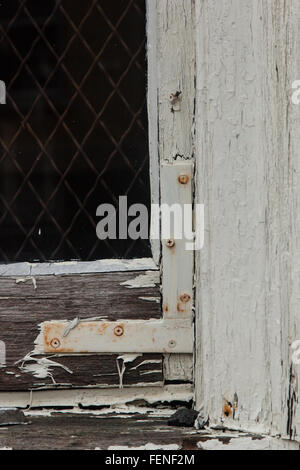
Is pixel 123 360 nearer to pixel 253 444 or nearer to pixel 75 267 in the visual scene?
pixel 75 267

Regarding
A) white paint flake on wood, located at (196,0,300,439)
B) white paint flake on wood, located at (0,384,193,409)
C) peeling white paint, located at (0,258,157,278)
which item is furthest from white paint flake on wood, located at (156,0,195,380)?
white paint flake on wood, located at (0,384,193,409)

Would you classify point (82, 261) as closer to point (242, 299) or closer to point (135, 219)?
point (135, 219)

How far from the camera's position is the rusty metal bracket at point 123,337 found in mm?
1488

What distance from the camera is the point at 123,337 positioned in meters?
1.50

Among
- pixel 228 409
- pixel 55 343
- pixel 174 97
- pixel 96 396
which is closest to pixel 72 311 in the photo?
pixel 55 343

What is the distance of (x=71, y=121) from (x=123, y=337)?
1.56 feet

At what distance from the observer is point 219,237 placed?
136 cm

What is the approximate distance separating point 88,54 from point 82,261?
17.4 inches

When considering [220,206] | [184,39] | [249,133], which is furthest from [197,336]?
[184,39]

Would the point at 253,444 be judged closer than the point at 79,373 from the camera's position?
Yes

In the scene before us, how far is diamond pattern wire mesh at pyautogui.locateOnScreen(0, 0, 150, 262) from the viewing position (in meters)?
1.54

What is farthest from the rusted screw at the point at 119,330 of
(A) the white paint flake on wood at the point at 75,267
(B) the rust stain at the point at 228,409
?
(B) the rust stain at the point at 228,409

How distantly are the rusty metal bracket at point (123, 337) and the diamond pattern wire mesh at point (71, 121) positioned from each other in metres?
0.16

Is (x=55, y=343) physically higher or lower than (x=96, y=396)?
higher
